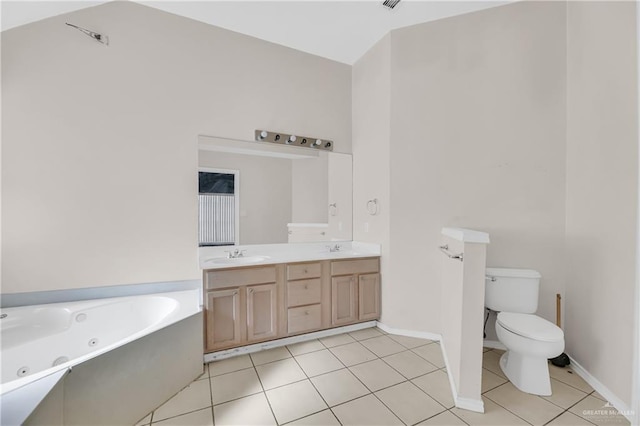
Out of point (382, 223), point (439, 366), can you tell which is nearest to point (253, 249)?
point (382, 223)

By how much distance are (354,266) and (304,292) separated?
584 millimetres

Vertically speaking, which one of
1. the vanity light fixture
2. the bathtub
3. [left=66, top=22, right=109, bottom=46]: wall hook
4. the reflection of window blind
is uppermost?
[left=66, top=22, right=109, bottom=46]: wall hook

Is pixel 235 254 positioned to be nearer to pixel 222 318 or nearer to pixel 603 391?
pixel 222 318

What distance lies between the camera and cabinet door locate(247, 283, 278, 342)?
2.35 metres

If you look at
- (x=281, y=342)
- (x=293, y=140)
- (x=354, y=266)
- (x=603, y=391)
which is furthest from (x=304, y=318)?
(x=603, y=391)

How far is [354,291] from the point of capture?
9.25 feet

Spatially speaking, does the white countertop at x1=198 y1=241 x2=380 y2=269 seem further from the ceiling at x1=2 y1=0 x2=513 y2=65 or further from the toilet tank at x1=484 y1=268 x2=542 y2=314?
the ceiling at x1=2 y1=0 x2=513 y2=65

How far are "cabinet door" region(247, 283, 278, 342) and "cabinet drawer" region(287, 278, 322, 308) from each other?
0.15 metres

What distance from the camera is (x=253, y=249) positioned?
2.84 meters

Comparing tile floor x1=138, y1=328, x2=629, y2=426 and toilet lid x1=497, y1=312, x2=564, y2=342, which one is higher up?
toilet lid x1=497, y1=312, x2=564, y2=342

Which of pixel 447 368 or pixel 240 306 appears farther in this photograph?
pixel 240 306

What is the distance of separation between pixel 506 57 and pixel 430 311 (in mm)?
2395

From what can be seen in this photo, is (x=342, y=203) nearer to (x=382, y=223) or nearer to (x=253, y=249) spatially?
(x=382, y=223)

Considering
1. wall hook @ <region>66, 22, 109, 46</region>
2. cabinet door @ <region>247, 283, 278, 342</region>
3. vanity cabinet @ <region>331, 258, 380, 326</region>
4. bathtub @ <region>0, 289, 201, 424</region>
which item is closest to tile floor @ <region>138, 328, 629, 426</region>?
cabinet door @ <region>247, 283, 278, 342</region>
